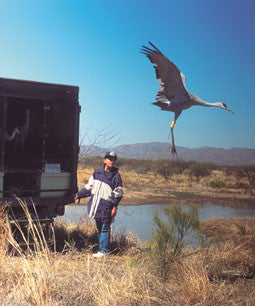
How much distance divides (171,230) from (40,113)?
3.88 m

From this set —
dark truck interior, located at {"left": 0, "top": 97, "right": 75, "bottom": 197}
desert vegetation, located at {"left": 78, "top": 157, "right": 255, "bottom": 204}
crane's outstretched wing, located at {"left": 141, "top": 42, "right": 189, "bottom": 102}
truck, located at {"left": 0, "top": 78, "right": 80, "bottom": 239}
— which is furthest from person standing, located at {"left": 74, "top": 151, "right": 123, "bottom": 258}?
desert vegetation, located at {"left": 78, "top": 157, "right": 255, "bottom": 204}

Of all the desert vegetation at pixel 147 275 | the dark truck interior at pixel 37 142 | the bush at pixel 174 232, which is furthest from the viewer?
the dark truck interior at pixel 37 142

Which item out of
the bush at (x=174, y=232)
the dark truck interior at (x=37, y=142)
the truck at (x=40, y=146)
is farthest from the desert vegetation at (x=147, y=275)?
the dark truck interior at (x=37, y=142)

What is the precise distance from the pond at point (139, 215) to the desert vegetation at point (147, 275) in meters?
3.53

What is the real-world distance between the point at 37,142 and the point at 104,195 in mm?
2107

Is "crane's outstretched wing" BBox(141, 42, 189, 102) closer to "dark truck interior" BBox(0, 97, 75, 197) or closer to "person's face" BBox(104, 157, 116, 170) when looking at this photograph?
"person's face" BBox(104, 157, 116, 170)

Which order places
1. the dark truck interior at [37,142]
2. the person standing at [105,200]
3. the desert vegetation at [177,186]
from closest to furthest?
1. the person standing at [105,200]
2. the dark truck interior at [37,142]
3. the desert vegetation at [177,186]

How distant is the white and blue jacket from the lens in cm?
661

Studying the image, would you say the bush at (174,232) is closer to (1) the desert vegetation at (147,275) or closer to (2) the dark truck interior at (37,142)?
(1) the desert vegetation at (147,275)

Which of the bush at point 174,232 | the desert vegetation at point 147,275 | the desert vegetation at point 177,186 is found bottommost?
the desert vegetation at point 177,186

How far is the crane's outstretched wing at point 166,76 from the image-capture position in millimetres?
4551

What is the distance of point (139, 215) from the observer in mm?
13992

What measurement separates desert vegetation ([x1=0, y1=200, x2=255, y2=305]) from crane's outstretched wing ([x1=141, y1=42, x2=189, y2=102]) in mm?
1708

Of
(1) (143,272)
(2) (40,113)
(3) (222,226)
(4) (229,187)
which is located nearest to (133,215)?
(3) (222,226)
